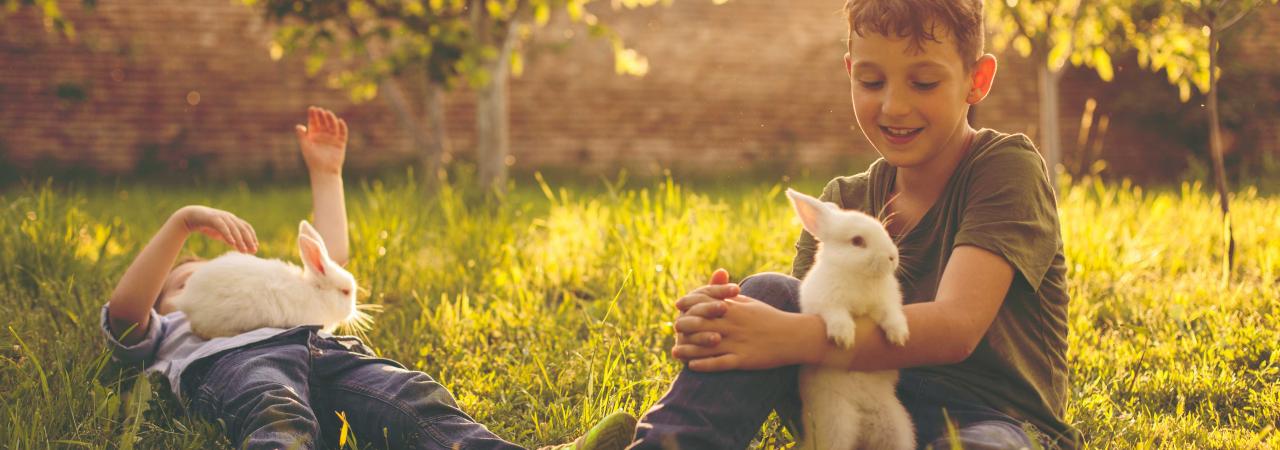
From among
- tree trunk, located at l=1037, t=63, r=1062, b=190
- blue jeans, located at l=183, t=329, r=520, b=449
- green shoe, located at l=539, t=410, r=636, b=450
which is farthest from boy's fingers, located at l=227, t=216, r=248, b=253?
tree trunk, located at l=1037, t=63, r=1062, b=190

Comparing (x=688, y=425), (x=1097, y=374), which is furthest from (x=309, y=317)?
(x=1097, y=374)

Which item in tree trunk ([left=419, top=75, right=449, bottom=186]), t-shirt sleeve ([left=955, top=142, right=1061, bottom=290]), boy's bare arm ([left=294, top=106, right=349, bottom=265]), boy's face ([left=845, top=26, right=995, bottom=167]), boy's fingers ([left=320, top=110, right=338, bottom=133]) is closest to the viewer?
t-shirt sleeve ([left=955, top=142, right=1061, bottom=290])

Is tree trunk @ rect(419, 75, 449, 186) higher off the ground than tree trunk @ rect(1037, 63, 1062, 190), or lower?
lower

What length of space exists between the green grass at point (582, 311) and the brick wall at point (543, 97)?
5389 millimetres

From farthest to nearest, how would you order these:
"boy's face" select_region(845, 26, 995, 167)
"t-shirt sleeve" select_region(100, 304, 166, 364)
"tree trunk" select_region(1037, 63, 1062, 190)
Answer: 1. "tree trunk" select_region(1037, 63, 1062, 190)
2. "t-shirt sleeve" select_region(100, 304, 166, 364)
3. "boy's face" select_region(845, 26, 995, 167)

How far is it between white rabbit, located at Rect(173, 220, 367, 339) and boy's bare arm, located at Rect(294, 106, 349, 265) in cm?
46

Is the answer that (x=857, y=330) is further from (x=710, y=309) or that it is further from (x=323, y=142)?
(x=323, y=142)

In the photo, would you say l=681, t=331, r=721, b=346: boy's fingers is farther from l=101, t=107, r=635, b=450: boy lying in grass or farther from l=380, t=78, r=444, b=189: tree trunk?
l=380, t=78, r=444, b=189: tree trunk

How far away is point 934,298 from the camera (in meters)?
1.88

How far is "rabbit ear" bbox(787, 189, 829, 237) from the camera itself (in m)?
1.70

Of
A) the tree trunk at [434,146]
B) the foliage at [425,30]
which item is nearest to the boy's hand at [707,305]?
the foliage at [425,30]

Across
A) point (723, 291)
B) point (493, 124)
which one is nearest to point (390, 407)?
point (723, 291)

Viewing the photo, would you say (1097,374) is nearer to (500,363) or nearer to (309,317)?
A: (500,363)

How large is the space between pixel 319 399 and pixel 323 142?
1.00m
